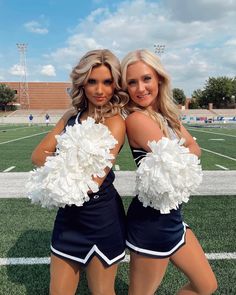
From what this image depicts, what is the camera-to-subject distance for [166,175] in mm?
1697

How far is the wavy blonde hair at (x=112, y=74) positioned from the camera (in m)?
1.93

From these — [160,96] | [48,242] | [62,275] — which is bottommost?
[48,242]

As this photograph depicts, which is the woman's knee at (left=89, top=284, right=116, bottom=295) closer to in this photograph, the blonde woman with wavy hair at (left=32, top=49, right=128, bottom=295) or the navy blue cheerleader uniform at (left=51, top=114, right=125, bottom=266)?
the blonde woman with wavy hair at (left=32, top=49, right=128, bottom=295)

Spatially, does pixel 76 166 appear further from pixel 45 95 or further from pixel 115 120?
pixel 45 95

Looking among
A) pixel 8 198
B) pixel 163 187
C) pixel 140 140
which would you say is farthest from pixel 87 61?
pixel 8 198

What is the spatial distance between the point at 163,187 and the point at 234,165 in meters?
→ 8.18

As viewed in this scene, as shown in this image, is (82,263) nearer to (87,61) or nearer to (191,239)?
(191,239)

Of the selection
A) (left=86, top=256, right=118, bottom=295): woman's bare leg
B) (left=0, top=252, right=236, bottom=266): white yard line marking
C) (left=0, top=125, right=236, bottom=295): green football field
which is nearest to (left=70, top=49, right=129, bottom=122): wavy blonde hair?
(left=86, top=256, right=118, bottom=295): woman's bare leg

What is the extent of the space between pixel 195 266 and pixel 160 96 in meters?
0.98

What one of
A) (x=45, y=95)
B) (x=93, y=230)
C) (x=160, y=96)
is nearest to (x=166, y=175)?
(x=93, y=230)

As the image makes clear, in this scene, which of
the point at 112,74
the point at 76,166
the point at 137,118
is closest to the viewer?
the point at 76,166

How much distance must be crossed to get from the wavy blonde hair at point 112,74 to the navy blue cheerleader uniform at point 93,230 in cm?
34

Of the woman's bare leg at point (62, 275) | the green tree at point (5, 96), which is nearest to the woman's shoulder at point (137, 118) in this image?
the woman's bare leg at point (62, 275)

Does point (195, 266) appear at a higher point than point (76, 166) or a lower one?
lower
